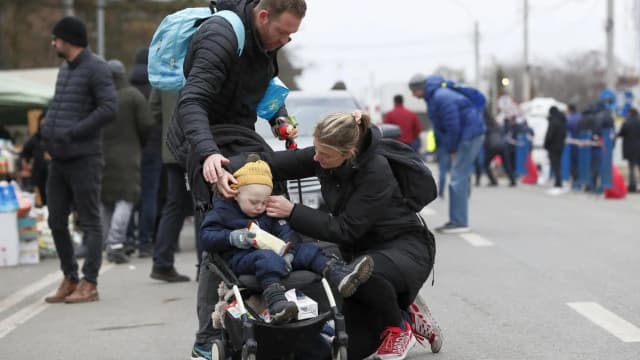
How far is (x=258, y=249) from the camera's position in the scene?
16.7ft

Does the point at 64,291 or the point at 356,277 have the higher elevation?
the point at 356,277

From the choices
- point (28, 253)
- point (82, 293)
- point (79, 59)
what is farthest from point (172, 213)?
point (28, 253)

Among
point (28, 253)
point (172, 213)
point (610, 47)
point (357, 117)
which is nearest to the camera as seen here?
point (357, 117)

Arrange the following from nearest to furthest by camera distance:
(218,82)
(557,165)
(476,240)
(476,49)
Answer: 1. (218,82)
2. (476,240)
3. (557,165)
4. (476,49)

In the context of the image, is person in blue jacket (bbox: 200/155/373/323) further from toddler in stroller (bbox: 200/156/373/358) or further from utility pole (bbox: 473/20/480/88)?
utility pole (bbox: 473/20/480/88)

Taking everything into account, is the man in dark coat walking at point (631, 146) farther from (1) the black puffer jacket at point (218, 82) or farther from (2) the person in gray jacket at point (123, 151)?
(1) the black puffer jacket at point (218, 82)

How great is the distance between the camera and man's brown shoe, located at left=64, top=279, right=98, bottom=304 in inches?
337

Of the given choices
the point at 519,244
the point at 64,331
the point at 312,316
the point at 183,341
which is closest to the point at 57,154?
the point at 64,331

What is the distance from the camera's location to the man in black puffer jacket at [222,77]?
5.20m

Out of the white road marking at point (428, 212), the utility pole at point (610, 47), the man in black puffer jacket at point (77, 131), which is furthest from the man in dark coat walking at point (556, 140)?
the man in black puffer jacket at point (77, 131)

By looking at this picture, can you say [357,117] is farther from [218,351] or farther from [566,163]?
[566,163]

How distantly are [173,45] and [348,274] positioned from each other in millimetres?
1405

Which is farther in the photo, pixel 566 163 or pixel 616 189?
pixel 566 163

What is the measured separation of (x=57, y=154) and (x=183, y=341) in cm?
207
